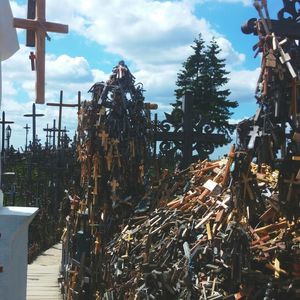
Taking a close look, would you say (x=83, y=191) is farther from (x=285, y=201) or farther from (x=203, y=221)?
(x=285, y=201)

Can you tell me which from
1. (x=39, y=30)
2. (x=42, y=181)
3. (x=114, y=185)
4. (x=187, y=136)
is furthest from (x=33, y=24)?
(x=42, y=181)

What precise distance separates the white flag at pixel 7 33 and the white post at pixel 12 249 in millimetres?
1152

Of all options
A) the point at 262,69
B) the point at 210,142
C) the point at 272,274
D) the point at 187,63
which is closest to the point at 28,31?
the point at 262,69

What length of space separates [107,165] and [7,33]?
2.85 metres

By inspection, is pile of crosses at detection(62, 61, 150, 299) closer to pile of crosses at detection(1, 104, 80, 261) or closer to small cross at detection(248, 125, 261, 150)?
small cross at detection(248, 125, 261, 150)

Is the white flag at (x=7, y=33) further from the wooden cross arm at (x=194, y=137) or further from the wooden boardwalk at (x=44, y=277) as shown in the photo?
the wooden boardwalk at (x=44, y=277)

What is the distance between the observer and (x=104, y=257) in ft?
20.3

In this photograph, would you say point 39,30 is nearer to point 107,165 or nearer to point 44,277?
point 107,165

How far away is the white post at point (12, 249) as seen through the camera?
3.86 metres

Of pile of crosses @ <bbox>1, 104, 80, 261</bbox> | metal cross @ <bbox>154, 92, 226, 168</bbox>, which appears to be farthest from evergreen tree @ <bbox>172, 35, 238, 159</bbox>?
metal cross @ <bbox>154, 92, 226, 168</bbox>

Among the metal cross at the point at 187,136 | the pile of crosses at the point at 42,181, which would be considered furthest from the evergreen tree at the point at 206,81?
the metal cross at the point at 187,136

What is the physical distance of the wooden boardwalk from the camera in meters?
8.64

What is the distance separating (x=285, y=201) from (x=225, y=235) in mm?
536

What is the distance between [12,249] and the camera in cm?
396
